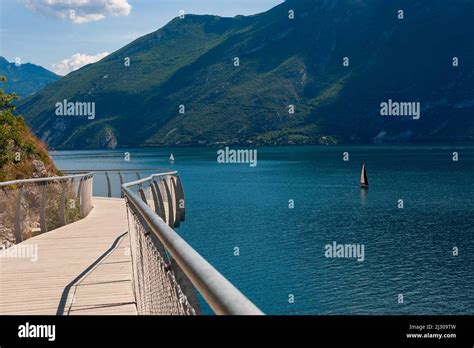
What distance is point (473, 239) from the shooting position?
51875 millimetres

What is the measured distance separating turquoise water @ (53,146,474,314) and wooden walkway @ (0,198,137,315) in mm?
15416

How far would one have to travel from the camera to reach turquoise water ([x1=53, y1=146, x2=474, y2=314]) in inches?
1415

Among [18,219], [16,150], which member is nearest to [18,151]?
[16,150]

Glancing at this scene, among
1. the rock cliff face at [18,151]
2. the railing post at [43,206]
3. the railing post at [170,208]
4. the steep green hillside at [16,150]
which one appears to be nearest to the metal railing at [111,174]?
the railing post at [170,208]

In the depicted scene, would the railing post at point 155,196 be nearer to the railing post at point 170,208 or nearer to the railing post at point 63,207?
the railing post at point 170,208

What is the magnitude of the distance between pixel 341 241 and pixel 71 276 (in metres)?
42.8

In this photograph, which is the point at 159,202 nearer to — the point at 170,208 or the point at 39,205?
the point at 170,208

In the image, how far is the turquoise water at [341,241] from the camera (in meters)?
35.9

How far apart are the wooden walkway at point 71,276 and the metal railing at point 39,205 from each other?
0.40 metres

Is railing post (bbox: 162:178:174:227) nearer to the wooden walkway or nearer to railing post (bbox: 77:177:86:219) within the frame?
railing post (bbox: 77:177:86:219)

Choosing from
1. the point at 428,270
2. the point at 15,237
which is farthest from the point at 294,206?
the point at 15,237

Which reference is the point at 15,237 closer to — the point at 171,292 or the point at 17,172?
the point at 17,172

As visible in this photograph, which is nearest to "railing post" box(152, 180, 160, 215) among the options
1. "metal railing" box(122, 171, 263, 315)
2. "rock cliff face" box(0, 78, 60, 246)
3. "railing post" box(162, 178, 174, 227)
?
"railing post" box(162, 178, 174, 227)
